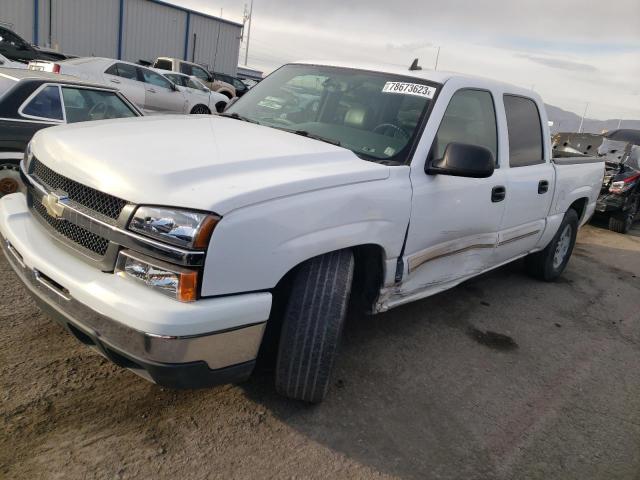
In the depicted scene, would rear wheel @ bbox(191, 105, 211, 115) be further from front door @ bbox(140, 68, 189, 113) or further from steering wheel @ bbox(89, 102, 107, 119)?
steering wheel @ bbox(89, 102, 107, 119)

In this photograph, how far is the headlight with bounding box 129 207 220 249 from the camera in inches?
82.7

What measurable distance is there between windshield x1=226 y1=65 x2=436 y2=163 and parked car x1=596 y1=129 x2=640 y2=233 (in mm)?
7629

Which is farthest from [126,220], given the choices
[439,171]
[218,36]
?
→ [218,36]

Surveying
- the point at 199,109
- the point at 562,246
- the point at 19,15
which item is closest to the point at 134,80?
the point at 199,109

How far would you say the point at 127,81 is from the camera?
12.9m

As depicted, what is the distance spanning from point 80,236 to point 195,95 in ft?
43.7

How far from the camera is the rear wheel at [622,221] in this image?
971 cm

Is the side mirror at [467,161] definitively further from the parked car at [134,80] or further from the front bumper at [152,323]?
the parked car at [134,80]

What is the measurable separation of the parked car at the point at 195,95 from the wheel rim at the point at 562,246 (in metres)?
10.4

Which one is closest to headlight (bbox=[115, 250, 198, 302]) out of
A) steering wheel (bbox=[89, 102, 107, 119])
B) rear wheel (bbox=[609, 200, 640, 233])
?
steering wheel (bbox=[89, 102, 107, 119])

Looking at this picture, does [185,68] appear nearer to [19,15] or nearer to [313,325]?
[19,15]

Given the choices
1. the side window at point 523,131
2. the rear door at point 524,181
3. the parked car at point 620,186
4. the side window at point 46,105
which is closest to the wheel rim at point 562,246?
the rear door at point 524,181

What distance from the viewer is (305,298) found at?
254 cm

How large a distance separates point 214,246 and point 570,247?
4.87m
